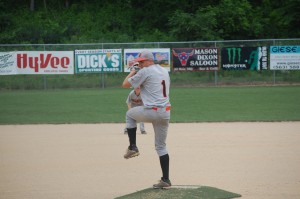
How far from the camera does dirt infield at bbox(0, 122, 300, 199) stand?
9.89 metres

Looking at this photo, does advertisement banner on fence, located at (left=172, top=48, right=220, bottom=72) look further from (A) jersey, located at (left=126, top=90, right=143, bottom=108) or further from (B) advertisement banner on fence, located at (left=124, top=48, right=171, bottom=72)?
(A) jersey, located at (left=126, top=90, right=143, bottom=108)

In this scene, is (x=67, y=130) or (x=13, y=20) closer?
(x=67, y=130)

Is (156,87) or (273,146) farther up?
(156,87)

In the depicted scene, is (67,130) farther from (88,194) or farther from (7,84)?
(7,84)

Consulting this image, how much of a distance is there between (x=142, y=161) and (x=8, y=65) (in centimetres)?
2198

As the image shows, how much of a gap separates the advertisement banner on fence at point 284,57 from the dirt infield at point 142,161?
15034 mm

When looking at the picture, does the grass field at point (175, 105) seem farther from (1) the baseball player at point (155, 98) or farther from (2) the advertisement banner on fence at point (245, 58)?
(1) the baseball player at point (155, 98)

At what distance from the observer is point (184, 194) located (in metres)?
9.08

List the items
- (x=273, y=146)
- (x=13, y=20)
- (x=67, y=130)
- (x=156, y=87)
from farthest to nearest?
(x=13, y=20) < (x=67, y=130) < (x=273, y=146) < (x=156, y=87)

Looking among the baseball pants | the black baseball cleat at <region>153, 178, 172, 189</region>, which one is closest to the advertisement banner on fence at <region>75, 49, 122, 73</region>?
the baseball pants

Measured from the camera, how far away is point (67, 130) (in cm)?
1800

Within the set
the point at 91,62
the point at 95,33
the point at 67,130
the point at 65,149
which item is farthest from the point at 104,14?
the point at 65,149

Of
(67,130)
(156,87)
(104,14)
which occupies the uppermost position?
(104,14)

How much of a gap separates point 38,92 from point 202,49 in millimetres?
8772
